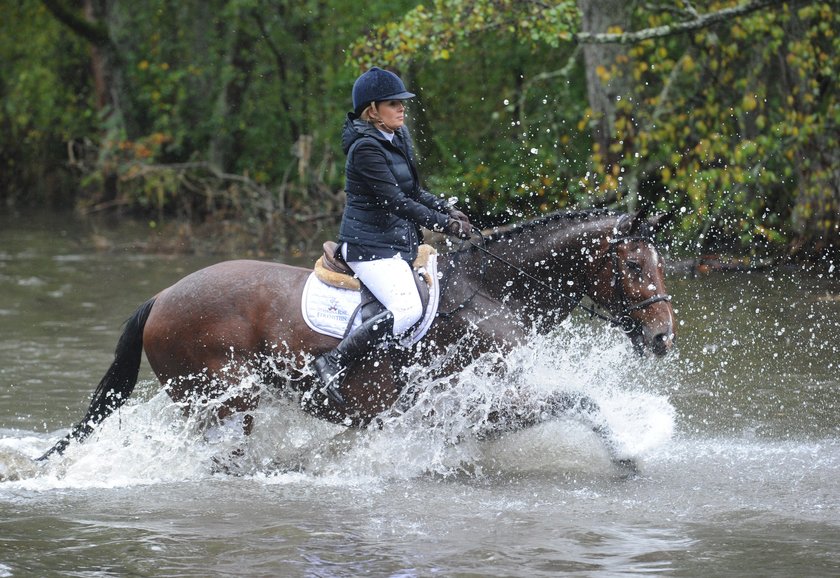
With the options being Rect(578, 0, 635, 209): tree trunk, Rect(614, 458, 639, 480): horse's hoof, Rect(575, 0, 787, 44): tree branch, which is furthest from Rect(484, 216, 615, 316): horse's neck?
Rect(578, 0, 635, 209): tree trunk

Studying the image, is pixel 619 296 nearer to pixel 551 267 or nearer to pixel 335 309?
pixel 551 267

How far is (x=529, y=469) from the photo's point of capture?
795 cm

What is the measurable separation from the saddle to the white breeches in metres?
0.06

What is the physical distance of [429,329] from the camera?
7.51m

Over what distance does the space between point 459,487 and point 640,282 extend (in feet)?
5.61

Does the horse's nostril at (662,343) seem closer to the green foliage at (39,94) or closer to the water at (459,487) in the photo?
the water at (459,487)

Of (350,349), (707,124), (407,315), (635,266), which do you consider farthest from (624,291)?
(707,124)

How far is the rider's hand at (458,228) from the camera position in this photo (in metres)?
7.21

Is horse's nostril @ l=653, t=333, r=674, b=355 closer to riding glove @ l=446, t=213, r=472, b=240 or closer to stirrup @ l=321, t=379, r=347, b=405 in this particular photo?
riding glove @ l=446, t=213, r=472, b=240

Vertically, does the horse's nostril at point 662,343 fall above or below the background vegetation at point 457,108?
below

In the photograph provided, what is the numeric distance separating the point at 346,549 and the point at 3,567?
5.68 feet

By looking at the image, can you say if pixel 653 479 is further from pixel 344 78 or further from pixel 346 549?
pixel 344 78

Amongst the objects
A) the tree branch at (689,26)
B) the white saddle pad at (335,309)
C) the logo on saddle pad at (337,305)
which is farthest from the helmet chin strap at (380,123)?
the tree branch at (689,26)

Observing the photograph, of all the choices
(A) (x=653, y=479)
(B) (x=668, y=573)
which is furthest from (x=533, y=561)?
(A) (x=653, y=479)
